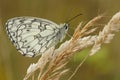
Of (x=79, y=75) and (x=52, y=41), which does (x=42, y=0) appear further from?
(x=52, y=41)

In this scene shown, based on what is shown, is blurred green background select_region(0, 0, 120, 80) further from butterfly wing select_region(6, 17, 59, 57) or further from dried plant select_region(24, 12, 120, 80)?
dried plant select_region(24, 12, 120, 80)

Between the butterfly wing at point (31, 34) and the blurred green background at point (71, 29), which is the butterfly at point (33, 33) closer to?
the butterfly wing at point (31, 34)

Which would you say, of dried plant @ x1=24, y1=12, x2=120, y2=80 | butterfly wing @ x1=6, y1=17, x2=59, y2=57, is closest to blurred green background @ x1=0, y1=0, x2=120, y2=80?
butterfly wing @ x1=6, y1=17, x2=59, y2=57

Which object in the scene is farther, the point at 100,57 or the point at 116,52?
the point at 116,52

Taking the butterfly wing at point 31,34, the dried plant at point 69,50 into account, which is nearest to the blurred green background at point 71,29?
the butterfly wing at point 31,34

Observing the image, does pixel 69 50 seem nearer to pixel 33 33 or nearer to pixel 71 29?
pixel 33 33

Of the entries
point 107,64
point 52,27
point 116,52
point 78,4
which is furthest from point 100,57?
point 78,4
